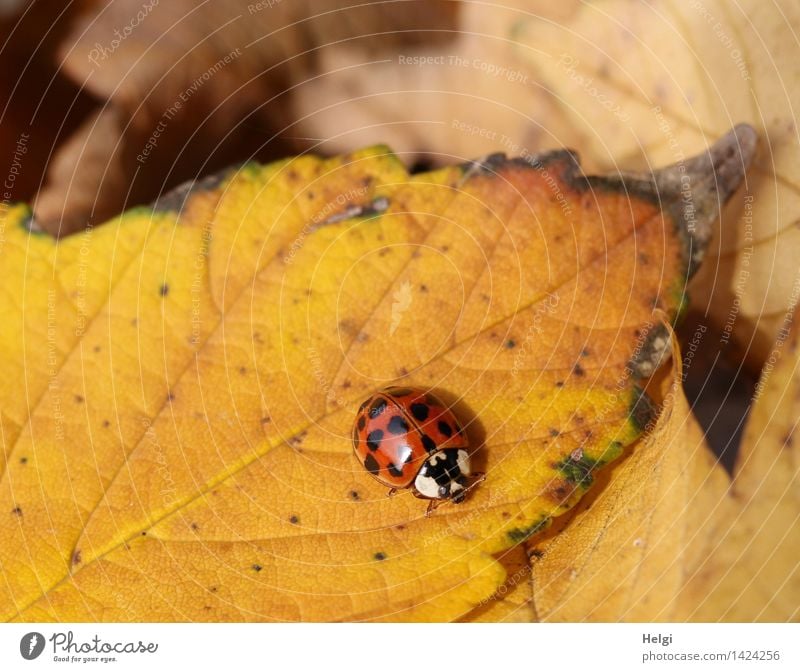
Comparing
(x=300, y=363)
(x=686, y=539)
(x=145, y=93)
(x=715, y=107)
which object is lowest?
(x=686, y=539)

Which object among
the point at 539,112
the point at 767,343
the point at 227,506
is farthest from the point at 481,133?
the point at 227,506

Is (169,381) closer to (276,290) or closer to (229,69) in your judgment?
(276,290)
